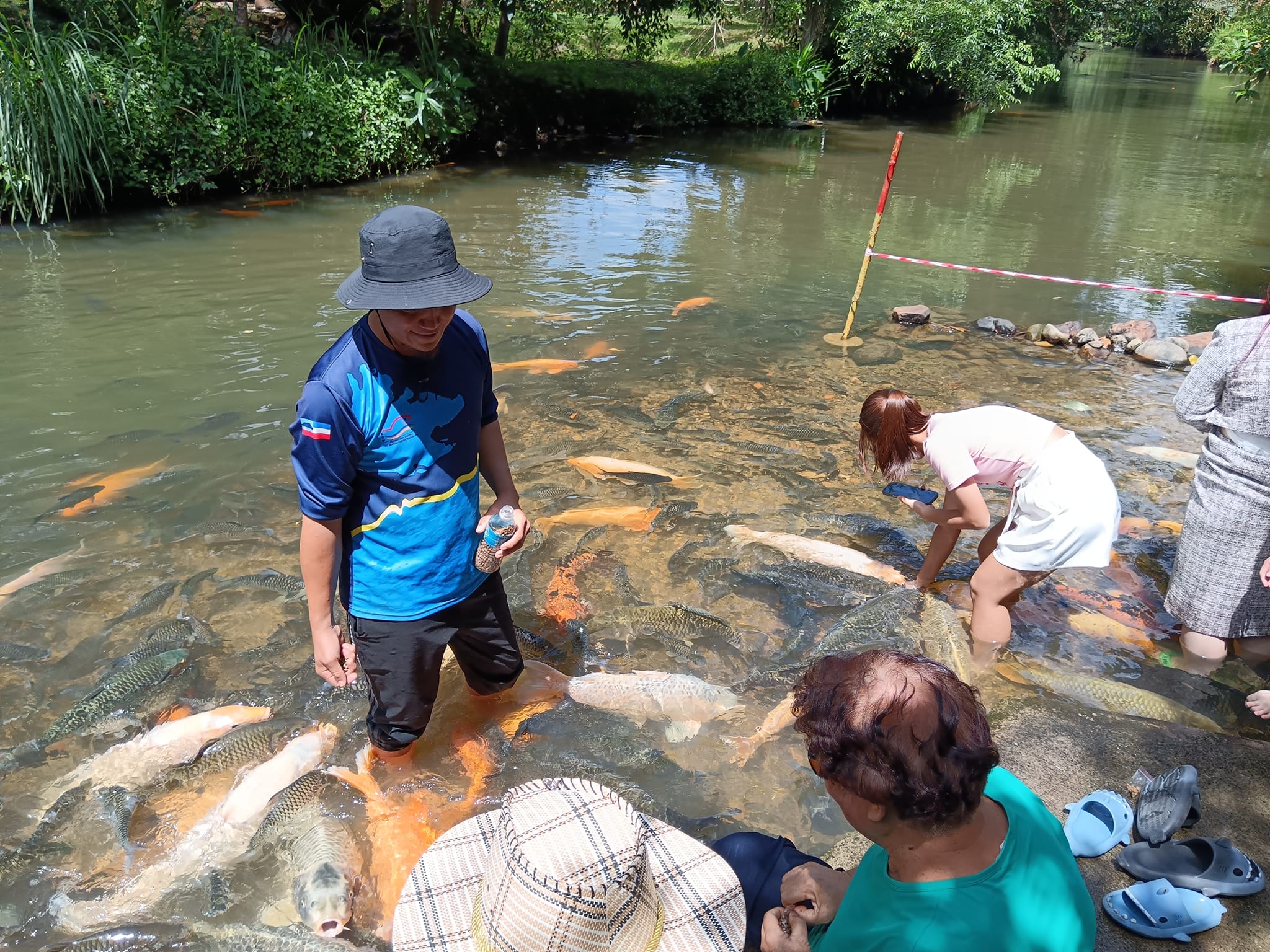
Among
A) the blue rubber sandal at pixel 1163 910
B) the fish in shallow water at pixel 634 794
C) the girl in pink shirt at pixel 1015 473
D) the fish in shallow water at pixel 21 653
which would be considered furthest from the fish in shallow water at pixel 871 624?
the fish in shallow water at pixel 21 653

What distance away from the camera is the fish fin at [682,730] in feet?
11.9

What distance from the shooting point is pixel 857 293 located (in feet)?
27.9

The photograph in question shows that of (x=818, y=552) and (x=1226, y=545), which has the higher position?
(x=1226, y=545)

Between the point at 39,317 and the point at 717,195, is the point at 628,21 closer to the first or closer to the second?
the point at 717,195

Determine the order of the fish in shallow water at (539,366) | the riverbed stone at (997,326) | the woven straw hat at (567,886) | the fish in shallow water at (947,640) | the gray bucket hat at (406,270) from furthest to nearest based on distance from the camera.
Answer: the riverbed stone at (997,326), the fish in shallow water at (539,366), the fish in shallow water at (947,640), the gray bucket hat at (406,270), the woven straw hat at (567,886)

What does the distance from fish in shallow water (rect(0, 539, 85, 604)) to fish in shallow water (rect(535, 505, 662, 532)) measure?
260 cm

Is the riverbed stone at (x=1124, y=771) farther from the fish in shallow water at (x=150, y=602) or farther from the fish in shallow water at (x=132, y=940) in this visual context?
the fish in shallow water at (x=150, y=602)

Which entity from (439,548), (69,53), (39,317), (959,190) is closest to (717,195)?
(959,190)

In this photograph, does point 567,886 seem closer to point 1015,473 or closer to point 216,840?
point 216,840

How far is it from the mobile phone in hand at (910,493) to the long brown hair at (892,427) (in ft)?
0.78

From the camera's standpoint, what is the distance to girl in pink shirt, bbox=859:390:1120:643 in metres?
3.56

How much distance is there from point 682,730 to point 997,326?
700 cm

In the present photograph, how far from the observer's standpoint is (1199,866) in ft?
8.48

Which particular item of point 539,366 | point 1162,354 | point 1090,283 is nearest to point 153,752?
point 539,366
